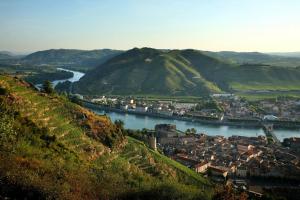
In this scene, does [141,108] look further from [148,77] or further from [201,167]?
[201,167]

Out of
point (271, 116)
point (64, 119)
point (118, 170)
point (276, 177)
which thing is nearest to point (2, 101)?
point (64, 119)

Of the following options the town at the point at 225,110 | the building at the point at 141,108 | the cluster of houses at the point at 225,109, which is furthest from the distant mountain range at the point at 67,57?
the building at the point at 141,108

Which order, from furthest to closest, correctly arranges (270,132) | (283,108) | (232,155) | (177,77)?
1. (177,77)
2. (283,108)
3. (270,132)
4. (232,155)

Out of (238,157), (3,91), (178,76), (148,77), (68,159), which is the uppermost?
(3,91)

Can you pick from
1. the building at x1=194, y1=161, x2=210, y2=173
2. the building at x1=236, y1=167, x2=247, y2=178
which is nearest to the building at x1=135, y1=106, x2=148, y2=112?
the building at x1=194, y1=161, x2=210, y2=173

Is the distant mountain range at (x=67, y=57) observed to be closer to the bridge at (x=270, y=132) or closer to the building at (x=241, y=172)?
the bridge at (x=270, y=132)

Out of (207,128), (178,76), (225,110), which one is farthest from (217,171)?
(178,76)
